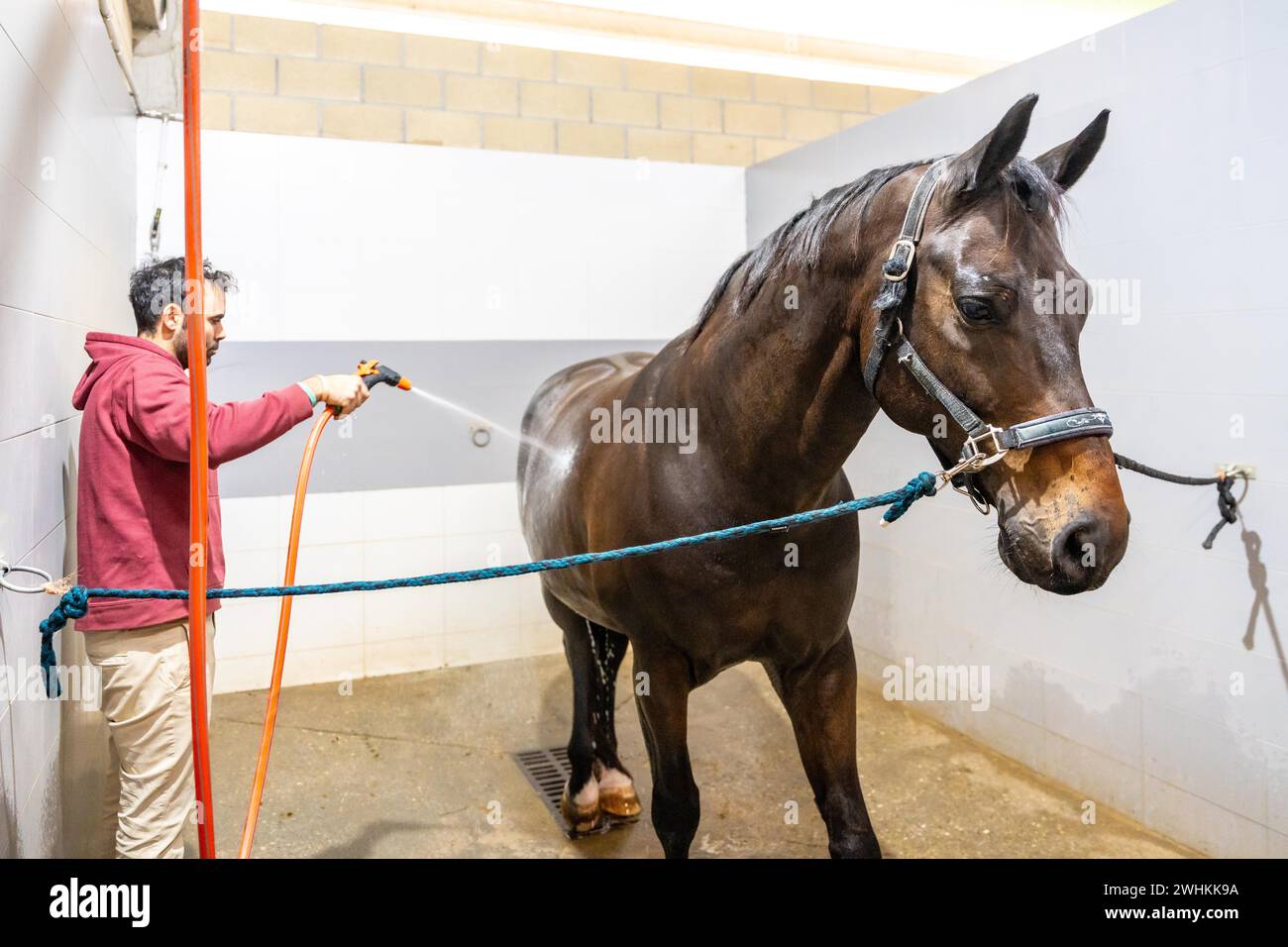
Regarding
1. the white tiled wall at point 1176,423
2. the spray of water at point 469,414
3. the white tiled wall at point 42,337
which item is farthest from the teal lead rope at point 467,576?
the spray of water at point 469,414

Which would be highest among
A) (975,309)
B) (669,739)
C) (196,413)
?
(975,309)

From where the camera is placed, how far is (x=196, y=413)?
1.26m

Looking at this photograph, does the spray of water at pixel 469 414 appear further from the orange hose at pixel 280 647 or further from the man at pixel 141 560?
the man at pixel 141 560

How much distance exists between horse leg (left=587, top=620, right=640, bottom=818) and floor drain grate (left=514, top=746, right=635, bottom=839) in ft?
0.16

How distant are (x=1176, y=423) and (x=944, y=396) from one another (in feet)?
4.87

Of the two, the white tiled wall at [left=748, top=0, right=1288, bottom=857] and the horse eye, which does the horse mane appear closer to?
the horse eye

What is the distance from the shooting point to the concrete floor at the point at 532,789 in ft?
7.99

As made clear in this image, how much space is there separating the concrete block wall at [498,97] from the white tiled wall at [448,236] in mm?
308

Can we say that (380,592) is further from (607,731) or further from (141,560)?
(141,560)

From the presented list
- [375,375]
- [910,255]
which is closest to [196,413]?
[375,375]

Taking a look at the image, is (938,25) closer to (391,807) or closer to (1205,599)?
(1205,599)

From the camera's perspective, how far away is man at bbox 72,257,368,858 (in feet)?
5.13
